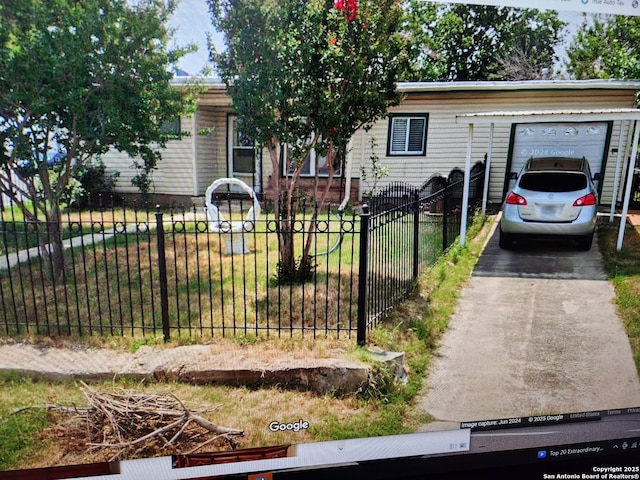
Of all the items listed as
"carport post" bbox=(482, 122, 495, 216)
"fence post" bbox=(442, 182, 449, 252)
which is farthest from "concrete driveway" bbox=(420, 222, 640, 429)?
"fence post" bbox=(442, 182, 449, 252)

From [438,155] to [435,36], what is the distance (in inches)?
18.8

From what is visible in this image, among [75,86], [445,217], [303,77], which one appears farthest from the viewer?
[445,217]

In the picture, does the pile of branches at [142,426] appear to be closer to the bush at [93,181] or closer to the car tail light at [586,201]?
the bush at [93,181]

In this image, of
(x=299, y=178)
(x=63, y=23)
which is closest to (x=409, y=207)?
(x=299, y=178)

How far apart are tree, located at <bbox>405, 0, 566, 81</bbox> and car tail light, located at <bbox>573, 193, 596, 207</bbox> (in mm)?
593

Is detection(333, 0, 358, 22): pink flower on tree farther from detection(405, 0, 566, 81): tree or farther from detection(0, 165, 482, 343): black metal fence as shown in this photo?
detection(0, 165, 482, 343): black metal fence

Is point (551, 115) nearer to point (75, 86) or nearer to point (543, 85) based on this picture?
point (543, 85)

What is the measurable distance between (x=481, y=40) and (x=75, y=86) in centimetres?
143

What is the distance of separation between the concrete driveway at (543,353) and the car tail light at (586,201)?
0.19 m

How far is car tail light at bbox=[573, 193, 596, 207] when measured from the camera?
190 cm

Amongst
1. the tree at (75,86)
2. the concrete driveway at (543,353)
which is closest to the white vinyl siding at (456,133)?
the concrete driveway at (543,353)

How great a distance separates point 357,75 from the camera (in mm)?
2143

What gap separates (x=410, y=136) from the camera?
1871mm

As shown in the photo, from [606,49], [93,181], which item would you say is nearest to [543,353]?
[606,49]
